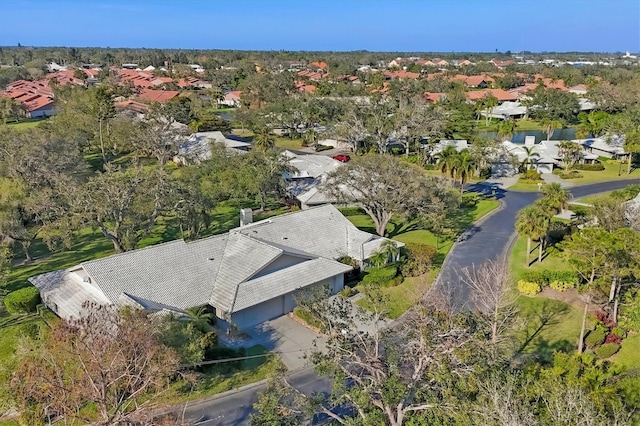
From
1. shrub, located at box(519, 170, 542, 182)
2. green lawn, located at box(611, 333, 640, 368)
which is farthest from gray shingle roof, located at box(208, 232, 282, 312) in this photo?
shrub, located at box(519, 170, 542, 182)

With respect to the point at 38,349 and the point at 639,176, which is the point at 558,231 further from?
the point at 38,349

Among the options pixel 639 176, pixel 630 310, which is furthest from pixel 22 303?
pixel 639 176

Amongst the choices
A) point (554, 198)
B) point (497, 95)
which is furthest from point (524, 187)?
point (497, 95)

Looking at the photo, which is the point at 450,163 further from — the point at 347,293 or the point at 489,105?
the point at 489,105

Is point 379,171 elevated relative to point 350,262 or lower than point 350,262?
elevated

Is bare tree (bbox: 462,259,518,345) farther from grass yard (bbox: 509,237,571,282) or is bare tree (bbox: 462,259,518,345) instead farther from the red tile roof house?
the red tile roof house

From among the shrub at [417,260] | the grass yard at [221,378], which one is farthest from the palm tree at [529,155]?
the grass yard at [221,378]

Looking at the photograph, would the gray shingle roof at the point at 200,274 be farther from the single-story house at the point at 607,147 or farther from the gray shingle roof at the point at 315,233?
the single-story house at the point at 607,147
